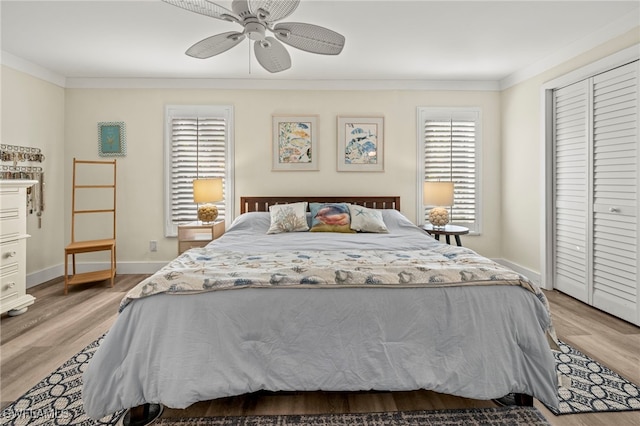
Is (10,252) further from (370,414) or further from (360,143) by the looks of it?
(360,143)

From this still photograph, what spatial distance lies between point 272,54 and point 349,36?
41.7 inches

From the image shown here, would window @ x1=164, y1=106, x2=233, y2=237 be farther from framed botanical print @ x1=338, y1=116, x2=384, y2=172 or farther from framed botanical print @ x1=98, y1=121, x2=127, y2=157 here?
framed botanical print @ x1=338, y1=116, x2=384, y2=172

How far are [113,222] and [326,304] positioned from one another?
3964 mm

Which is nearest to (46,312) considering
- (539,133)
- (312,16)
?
(312,16)

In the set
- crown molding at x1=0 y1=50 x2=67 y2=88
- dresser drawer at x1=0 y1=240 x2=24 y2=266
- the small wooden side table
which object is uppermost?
crown molding at x1=0 y1=50 x2=67 y2=88

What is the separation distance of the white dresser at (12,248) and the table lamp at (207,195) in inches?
62.0

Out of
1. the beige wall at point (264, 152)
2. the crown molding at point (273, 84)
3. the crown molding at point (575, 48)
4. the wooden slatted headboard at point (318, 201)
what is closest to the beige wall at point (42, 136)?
the beige wall at point (264, 152)

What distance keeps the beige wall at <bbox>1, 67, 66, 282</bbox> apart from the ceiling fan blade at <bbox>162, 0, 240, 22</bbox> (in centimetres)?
314

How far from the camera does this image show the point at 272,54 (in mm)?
2693

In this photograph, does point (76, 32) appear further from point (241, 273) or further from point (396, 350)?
point (396, 350)

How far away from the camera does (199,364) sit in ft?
5.67

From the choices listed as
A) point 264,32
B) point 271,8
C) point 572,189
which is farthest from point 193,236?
point 572,189

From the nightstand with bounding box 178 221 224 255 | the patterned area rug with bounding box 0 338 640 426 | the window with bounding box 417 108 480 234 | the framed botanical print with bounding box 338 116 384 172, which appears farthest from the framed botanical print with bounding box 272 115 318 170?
the patterned area rug with bounding box 0 338 640 426

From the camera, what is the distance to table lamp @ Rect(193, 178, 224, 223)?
4309 mm
